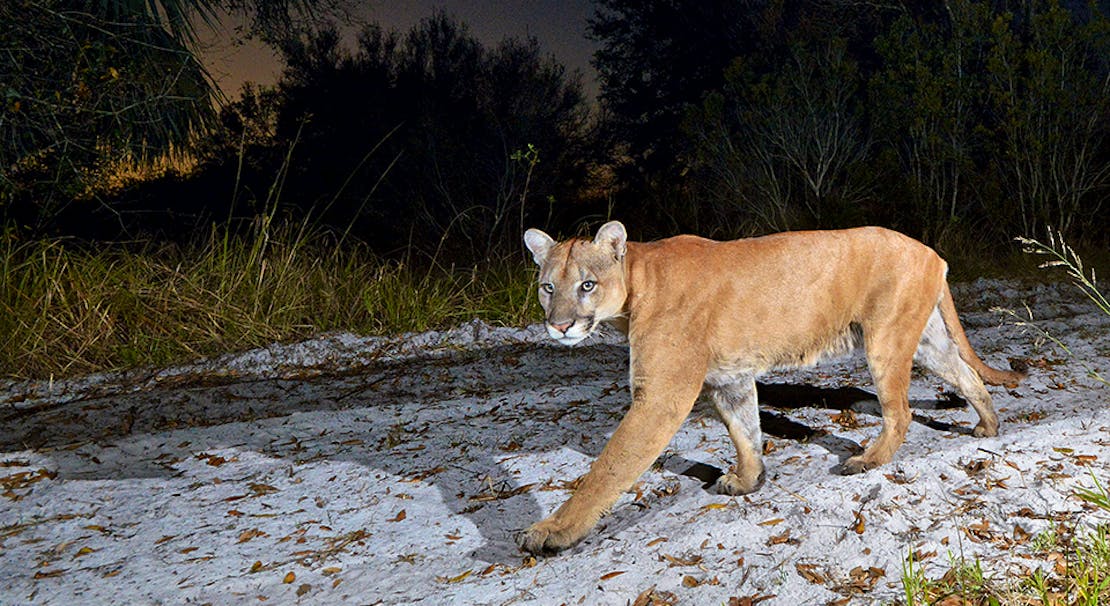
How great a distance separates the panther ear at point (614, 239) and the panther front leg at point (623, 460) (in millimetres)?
510

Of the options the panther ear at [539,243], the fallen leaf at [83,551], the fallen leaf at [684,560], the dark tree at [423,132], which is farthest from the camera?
the dark tree at [423,132]

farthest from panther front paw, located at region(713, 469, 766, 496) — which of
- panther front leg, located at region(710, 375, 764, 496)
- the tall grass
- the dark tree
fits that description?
the dark tree

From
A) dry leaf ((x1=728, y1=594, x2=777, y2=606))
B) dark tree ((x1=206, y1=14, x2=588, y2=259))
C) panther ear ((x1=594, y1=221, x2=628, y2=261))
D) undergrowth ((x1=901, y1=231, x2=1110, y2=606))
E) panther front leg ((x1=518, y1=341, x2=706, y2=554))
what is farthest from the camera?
dark tree ((x1=206, y1=14, x2=588, y2=259))

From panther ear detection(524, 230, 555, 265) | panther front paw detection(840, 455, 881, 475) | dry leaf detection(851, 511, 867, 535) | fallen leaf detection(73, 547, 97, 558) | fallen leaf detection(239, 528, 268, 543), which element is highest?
panther ear detection(524, 230, 555, 265)

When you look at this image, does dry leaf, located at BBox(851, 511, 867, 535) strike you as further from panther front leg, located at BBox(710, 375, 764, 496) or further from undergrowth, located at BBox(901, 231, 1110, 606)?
panther front leg, located at BBox(710, 375, 764, 496)

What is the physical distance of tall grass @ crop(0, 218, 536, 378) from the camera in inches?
287

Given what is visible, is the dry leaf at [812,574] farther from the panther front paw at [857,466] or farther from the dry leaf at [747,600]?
the panther front paw at [857,466]

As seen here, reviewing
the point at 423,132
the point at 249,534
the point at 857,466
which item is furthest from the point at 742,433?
the point at 423,132

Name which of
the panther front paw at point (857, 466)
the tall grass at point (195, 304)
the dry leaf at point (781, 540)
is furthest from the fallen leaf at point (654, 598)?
the tall grass at point (195, 304)

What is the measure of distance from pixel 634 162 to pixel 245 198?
25.6ft

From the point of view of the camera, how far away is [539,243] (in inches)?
149

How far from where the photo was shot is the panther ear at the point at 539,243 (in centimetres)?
375

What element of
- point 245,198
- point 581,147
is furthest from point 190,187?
point 581,147

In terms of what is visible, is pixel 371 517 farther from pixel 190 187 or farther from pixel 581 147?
pixel 190 187
